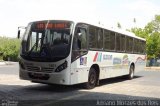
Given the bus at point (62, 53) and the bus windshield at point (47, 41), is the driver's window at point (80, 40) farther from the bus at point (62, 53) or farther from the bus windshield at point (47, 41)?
the bus windshield at point (47, 41)

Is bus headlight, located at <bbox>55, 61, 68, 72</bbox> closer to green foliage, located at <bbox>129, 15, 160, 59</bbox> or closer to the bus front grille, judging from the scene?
the bus front grille

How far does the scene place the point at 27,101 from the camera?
33.5 ft

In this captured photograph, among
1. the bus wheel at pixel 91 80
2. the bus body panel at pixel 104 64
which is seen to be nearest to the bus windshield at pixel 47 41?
the bus body panel at pixel 104 64

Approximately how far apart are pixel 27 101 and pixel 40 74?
2.61m

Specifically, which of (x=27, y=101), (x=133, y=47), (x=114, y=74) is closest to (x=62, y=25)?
(x=27, y=101)

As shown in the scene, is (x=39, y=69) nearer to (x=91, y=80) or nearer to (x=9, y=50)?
(x=91, y=80)

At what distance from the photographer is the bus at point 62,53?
41.1 feet

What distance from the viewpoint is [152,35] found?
5612cm

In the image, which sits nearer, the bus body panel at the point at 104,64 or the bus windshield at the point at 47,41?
the bus windshield at the point at 47,41

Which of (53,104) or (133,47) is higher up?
(133,47)

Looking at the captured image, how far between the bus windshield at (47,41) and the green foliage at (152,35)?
132 feet

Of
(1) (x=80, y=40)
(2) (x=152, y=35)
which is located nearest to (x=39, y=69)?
(1) (x=80, y=40)

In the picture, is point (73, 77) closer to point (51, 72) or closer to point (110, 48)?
point (51, 72)

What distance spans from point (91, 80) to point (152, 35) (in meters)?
43.3
